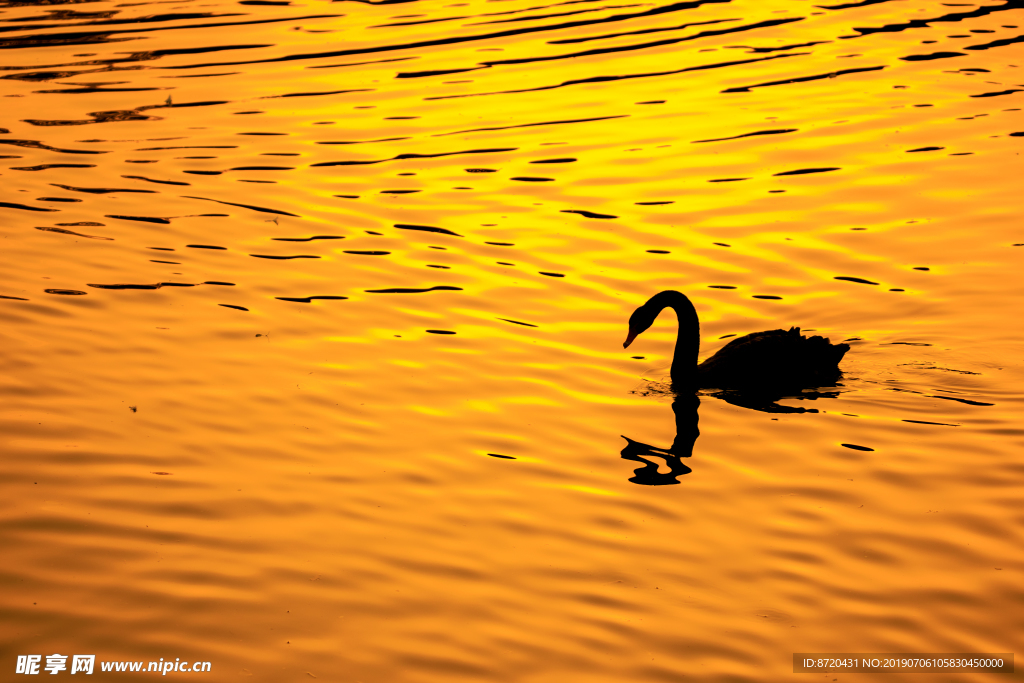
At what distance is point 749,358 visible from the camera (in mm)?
8680

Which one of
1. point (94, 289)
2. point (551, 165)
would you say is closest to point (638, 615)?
point (94, 289)

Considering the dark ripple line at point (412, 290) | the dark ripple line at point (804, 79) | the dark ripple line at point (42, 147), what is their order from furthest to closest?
the dark ripple line at point (804, 79)
the dark ripple line at point (42, 147)
the dark ripple line at point (412, 290)

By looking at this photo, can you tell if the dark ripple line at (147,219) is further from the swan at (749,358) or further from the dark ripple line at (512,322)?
the swan at (749,358)

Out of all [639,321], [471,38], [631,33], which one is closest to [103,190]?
[639,321]

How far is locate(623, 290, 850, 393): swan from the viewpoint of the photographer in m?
8.58

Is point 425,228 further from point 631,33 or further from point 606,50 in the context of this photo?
point 631,33

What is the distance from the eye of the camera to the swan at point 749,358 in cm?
858

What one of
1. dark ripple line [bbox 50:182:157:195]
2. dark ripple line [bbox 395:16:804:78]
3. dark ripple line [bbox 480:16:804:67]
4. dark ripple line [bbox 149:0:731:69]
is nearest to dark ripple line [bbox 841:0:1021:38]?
dark ripple line [bbox 480:16:804:67]

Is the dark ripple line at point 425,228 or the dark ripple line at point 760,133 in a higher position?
the dark ripple line at point 760,133

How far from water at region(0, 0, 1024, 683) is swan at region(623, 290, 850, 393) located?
255 mm

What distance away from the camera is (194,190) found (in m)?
12.3

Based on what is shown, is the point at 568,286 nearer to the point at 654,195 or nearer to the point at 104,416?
the point at 654,195

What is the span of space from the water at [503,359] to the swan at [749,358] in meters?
0.26

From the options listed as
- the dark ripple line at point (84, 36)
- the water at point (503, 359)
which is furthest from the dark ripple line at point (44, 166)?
the dark ripple line at point (84, 36)
